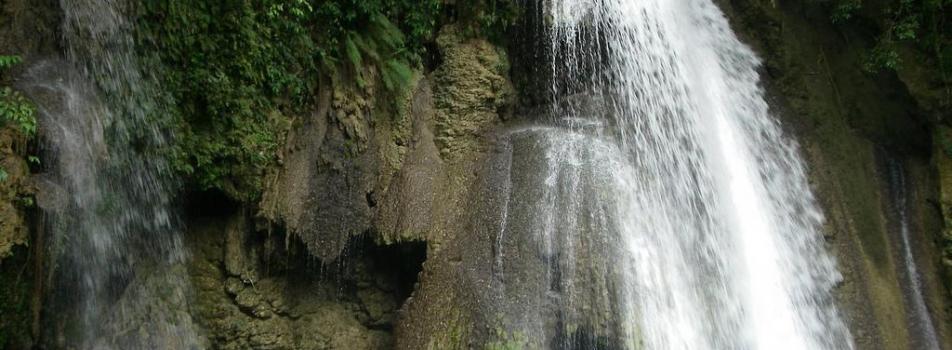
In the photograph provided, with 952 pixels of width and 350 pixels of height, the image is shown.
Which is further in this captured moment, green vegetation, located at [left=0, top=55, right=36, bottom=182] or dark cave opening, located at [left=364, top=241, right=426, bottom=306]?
dark cave opening, located at [left=364, top=241, right=426, bottom=306]

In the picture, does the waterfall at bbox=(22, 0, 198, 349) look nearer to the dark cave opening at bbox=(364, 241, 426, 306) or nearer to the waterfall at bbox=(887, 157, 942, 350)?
the dark cave opening at bbox=(364, 241, 426, 306)

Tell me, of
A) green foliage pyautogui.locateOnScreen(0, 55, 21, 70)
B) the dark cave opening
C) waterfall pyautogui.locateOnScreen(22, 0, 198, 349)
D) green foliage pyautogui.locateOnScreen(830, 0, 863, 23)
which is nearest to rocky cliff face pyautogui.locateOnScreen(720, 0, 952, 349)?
green foliage pyautogui.locateOnScreen(830, 0, 863, 23)

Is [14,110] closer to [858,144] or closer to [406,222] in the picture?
[406,222]

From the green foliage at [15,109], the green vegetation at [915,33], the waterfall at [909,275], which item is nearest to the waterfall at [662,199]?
the waterfall at [909,275]

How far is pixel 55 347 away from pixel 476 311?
14.2 feet

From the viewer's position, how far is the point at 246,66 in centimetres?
770

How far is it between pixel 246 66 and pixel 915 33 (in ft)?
35.2

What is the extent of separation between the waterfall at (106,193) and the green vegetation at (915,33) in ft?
35.7

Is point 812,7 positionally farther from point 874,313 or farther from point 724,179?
point 874,313

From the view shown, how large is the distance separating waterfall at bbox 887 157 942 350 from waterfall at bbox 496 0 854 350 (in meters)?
1.30

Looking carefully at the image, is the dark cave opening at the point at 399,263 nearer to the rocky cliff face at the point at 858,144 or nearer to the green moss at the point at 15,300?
the green moss at the point at 15,300

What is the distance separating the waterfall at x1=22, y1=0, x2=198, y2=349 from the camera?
6.12 m

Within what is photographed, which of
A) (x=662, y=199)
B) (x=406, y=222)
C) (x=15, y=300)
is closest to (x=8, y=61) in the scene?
(x=15, y=300)

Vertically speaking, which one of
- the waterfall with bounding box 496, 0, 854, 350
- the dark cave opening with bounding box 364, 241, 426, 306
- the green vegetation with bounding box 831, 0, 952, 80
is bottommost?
the dark cave opening with bounding box 364, 241, 426, 306
